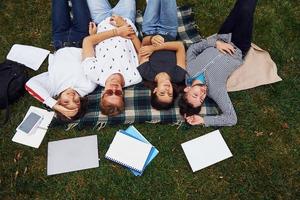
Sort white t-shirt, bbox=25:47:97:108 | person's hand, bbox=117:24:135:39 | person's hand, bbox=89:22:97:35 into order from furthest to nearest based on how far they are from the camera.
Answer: person's hand, bbox=89:22:97:35 < person's hand, bbox=117:24:135:39 < white t-shirt, bbox=25:47:97:108

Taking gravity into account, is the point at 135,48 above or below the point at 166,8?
below

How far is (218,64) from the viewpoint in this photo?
526cm

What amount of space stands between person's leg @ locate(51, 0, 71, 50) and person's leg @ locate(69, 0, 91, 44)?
109 millimetres

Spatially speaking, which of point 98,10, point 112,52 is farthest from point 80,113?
point 98,10

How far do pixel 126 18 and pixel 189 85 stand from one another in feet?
4.87

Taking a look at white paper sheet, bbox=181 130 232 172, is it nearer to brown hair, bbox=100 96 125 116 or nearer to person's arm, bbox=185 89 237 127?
person's arm, bbox=185 89 237 127

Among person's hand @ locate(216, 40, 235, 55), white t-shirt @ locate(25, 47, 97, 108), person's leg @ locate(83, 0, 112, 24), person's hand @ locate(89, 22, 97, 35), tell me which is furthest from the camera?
person's leg @ locate(83, 0, 112, 24)

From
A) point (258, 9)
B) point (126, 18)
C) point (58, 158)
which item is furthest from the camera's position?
point (258, 9)

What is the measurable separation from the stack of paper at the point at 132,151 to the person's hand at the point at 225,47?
1690 millimetres

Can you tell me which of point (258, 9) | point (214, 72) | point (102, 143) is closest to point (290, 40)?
point (258, 9)

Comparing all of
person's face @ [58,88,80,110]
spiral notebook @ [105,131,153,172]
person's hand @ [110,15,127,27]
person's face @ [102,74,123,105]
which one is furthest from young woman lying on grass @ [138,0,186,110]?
person's face @ [58,88,80,110]

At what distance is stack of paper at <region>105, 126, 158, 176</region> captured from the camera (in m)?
4.89

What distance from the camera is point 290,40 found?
5.94 meters

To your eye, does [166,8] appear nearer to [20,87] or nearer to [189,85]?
[189,85]
